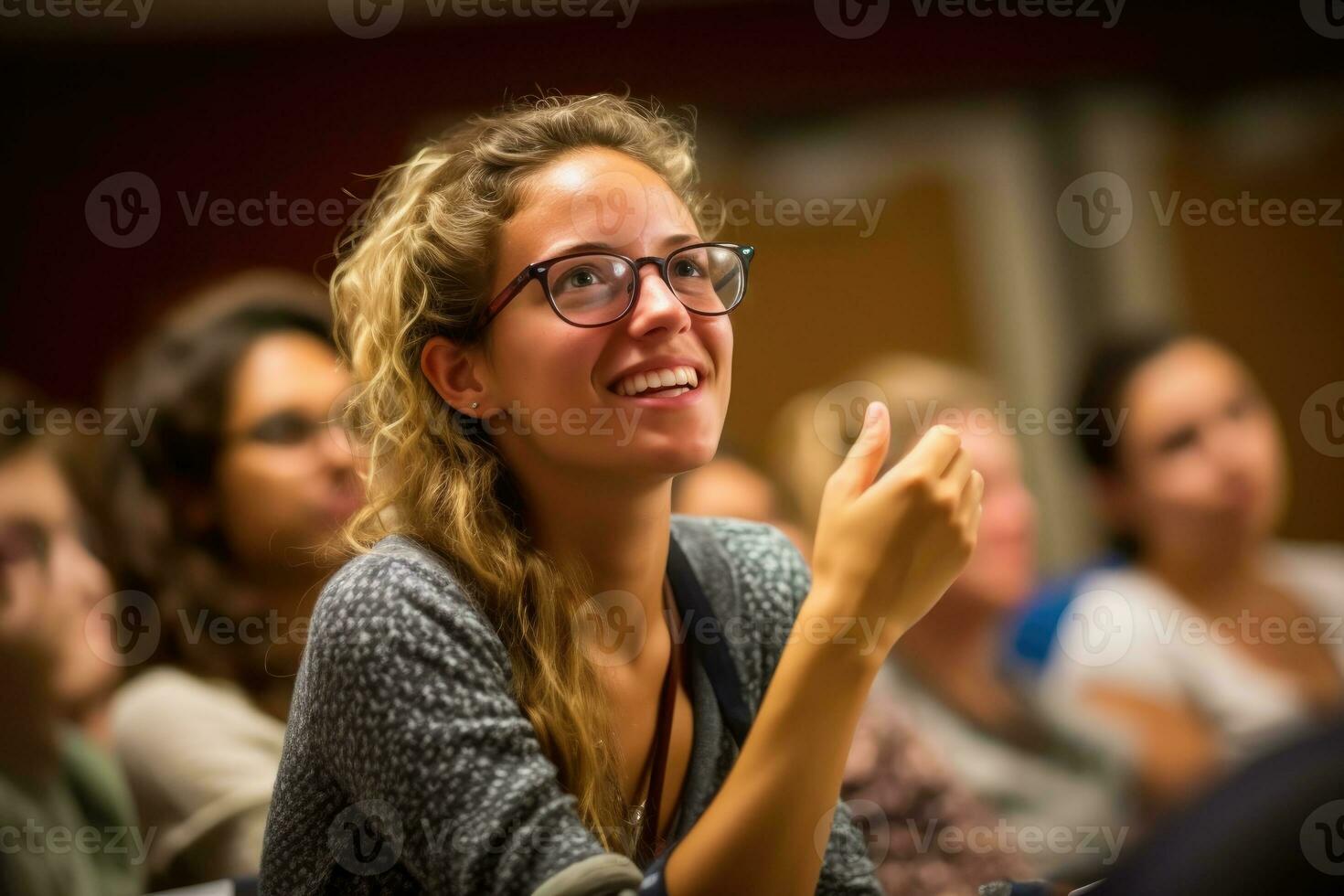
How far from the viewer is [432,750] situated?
1.02 meters

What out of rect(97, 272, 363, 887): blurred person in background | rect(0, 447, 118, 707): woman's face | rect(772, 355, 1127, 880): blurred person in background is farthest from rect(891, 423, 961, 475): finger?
rect(0, 447, 118, 707): woman's face

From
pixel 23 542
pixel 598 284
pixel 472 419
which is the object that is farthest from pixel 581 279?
pixel 23 542

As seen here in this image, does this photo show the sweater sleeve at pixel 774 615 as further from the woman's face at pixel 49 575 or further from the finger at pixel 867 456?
the woman's face at pixel 49 575

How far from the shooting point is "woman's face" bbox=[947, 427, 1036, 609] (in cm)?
252

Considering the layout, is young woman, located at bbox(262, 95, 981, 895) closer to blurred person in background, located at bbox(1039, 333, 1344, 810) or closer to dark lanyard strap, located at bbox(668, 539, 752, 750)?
dark lanyard strap, located at bbox(668, 539, 752, 750)

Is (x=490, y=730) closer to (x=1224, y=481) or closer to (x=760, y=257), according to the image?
(x=1224, y=481)

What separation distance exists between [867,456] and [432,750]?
504 millimetres

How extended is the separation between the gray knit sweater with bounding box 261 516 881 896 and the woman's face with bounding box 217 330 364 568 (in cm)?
72

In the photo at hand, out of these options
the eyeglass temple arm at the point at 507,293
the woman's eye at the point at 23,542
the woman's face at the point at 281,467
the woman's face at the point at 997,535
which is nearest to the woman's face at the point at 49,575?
the woman's eye at the point at 23,542

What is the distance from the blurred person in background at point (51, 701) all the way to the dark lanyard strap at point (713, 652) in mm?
1052

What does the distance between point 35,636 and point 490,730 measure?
1.41 meters

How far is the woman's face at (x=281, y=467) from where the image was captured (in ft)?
6.18

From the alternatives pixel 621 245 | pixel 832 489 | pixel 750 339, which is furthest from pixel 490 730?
pixel 750 339

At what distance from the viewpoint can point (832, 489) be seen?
113cm
